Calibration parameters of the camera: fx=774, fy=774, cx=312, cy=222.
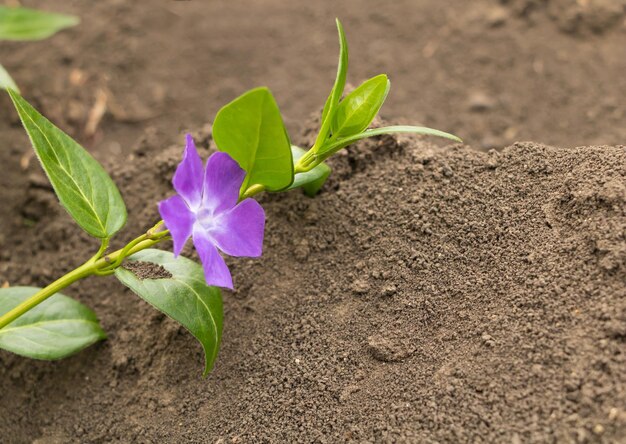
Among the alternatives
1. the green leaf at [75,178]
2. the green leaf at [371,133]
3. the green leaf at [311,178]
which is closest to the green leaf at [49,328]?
the green leaf at [75,178]

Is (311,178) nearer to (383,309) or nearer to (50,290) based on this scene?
(383,309)

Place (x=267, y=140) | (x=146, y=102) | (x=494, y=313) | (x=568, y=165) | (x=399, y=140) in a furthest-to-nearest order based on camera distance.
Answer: (x=146, y=102), (x=399, y=140), (x=568, y=165), (x=494, y=313), (x=267, y=140)

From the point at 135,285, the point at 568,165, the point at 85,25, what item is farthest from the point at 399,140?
the point at 85,25

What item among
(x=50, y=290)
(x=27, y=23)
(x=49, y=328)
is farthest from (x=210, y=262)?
(x=27, y=23)

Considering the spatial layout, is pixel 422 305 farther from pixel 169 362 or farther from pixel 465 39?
pixel 465 39

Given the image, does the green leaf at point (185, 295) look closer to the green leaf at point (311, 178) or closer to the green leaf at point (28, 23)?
the green leaf at point (311, 178)

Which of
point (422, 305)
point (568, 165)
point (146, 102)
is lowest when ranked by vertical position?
point (146, 102)
